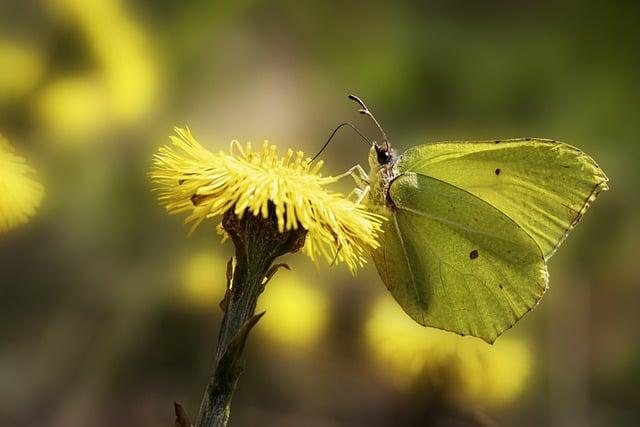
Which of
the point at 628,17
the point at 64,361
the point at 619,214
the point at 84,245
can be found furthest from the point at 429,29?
the point at 64,361

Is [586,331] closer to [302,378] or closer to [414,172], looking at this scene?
[302,378]

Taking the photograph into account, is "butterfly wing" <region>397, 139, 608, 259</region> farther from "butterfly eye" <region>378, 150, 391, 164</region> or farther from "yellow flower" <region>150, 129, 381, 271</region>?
"yellow flower" <region>150, 129, 381, 271</region>

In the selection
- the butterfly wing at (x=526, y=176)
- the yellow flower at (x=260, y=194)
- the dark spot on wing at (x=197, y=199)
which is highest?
the butterfly wing at (x=526, y=176)

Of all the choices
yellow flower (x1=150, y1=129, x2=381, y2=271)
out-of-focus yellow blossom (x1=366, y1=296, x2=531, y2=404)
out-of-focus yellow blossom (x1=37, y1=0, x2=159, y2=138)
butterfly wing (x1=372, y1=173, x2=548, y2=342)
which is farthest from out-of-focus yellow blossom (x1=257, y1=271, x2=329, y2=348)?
yellow flower (x1=150, y1=129, x2=381, y2=271)

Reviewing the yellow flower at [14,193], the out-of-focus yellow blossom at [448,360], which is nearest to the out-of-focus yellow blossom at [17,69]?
the yellow flower at [14,193]

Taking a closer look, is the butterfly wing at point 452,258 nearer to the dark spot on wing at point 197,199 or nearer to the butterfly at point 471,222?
the butterfly at point 471,222
